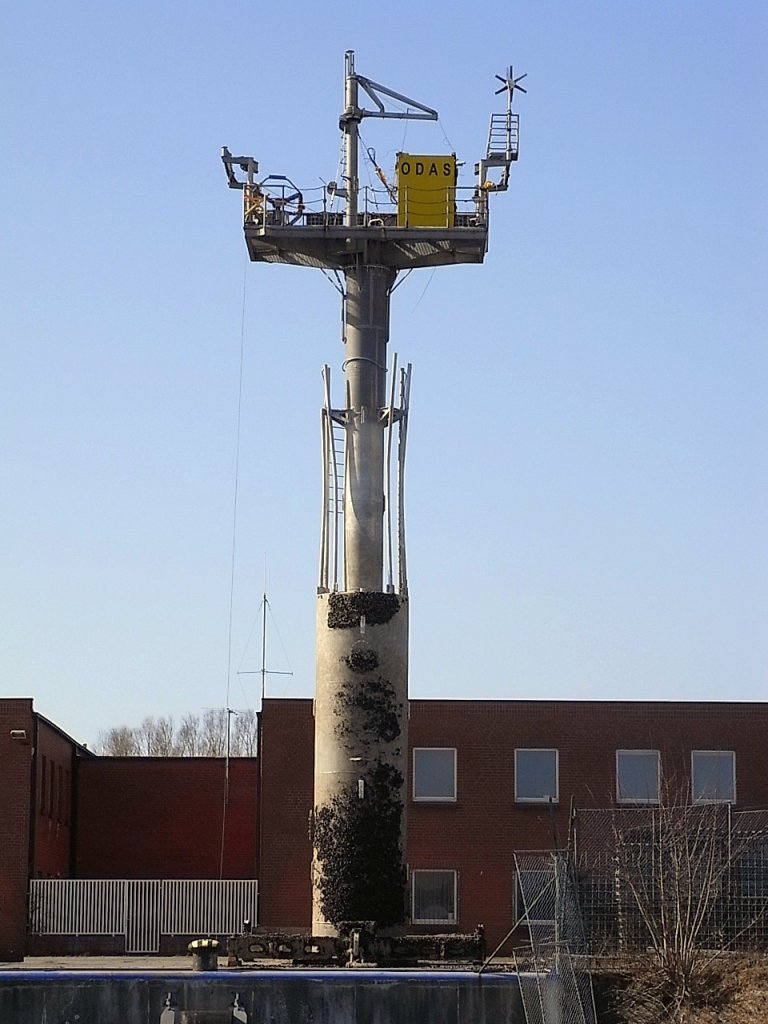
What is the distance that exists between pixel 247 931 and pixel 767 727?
1818cm

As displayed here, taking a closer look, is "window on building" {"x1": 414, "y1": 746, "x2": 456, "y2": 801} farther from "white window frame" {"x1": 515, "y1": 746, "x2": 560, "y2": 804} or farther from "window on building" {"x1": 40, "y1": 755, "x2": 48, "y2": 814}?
"window on building" {"x1": 40, "y1": 755, "x2": 48, "y2": 814}

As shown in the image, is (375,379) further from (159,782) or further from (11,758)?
(159,782)

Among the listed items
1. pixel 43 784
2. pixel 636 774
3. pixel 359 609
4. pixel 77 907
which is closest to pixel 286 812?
pixel 77 907

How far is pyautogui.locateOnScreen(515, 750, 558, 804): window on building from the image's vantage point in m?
47.6

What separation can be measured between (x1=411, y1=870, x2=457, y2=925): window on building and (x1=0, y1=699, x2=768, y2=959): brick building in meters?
0.04

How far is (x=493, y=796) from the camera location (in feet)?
156

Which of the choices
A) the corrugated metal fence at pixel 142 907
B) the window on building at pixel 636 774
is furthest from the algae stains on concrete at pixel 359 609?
the window on building at pixel 636 774

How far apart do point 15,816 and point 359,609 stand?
14554 millimetres

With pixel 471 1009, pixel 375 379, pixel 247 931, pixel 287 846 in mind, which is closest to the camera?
pixel 471 1009

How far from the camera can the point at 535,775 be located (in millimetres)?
47688

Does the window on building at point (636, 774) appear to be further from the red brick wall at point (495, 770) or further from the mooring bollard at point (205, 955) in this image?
the mooring bollard at point (205, 955)

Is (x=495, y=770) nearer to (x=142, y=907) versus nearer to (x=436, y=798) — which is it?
(x=436, y=798)

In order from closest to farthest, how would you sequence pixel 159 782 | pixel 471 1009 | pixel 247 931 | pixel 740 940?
pixel 471 1009 → pixel 740 940 → pixel 247 931 → pixel 159 782

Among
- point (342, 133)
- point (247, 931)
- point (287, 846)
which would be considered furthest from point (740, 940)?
point (342, 133)
